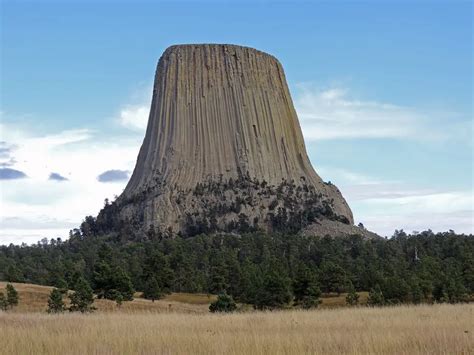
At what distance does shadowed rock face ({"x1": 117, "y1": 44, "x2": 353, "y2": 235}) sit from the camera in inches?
5261

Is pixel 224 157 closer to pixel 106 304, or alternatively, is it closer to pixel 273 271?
pixel 273 271

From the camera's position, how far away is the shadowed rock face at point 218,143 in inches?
5261

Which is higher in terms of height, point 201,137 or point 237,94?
point 237,94

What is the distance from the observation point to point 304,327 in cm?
1505

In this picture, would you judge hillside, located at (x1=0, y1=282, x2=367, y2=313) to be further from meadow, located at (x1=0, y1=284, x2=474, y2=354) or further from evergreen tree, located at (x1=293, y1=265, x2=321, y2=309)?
meadow, located at (x1=0, y1=284, x2=474, y2=354)

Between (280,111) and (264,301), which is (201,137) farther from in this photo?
(264,301)

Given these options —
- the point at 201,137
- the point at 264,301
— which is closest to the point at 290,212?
the point at 201,137

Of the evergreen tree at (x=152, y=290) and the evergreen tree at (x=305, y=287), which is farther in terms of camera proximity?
the evergreen tree at (x=152, y=290)

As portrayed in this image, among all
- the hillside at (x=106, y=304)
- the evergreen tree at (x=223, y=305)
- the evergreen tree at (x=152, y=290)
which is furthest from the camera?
the evergreen tree at (x=152, y=290)

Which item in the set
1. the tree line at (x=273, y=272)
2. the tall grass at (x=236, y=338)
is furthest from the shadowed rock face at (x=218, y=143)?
the tall grass at (x=236, y=338)

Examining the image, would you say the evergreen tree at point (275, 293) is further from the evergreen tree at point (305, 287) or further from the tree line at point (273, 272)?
the evergreen tree at point (305, 287)

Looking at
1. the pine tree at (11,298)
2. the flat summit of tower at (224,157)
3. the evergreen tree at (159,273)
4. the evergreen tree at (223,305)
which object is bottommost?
the evergreen tree at (223,305)

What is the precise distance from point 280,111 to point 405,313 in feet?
440

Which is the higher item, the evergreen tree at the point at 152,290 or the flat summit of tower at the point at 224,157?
the flat summit of tower at the point at 224,157
